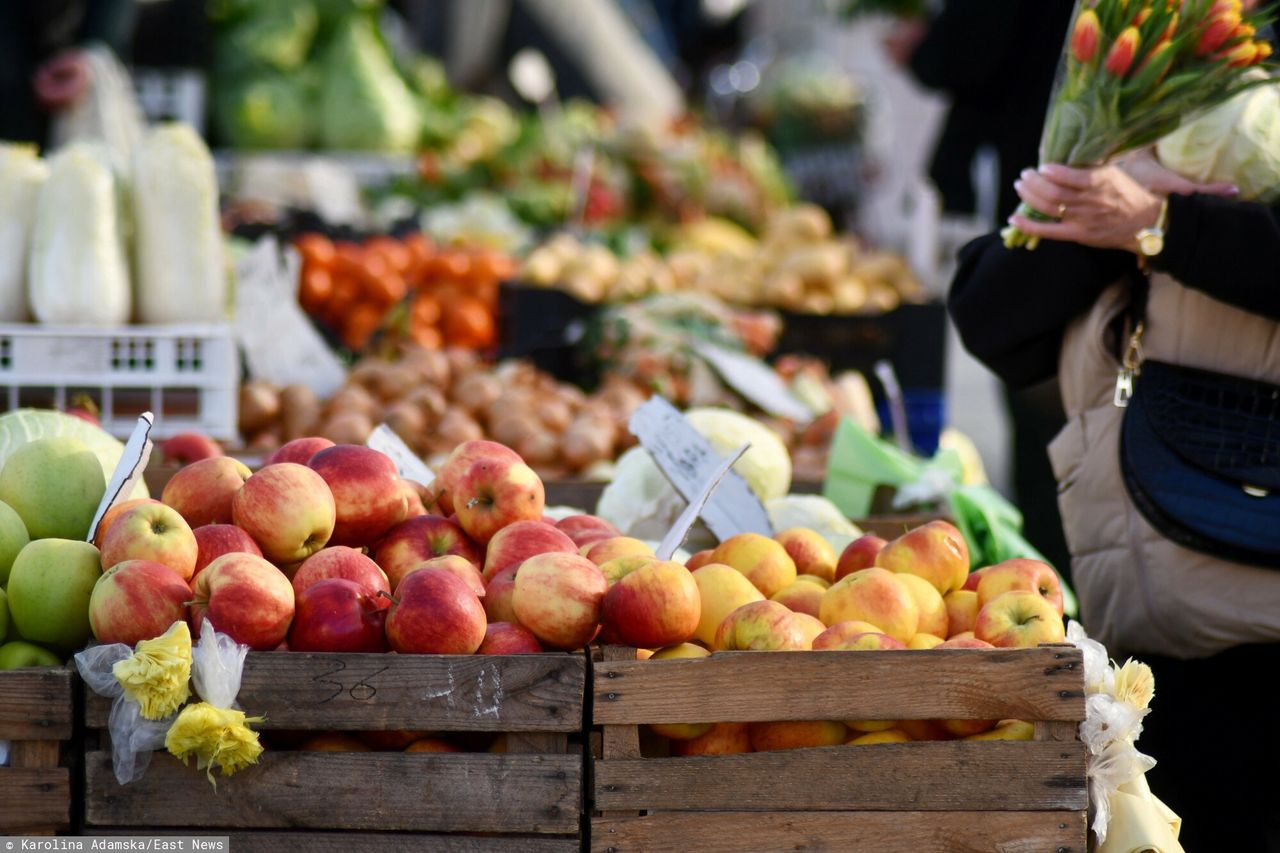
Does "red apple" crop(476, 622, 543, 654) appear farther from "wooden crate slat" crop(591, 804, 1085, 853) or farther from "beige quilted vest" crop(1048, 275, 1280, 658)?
"beige quilted vest" crop(1048, 275, 1280, 658)

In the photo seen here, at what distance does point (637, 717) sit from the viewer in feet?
5.47

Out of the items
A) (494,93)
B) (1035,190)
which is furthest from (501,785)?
(494,93)

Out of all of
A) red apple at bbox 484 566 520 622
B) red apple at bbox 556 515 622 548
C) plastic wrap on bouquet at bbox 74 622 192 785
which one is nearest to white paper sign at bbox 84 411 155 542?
plastic wrap on bouquet at bbox 74 622 192 785

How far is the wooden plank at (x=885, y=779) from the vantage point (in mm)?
1671

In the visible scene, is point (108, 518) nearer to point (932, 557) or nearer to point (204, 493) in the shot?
point (204, 493)

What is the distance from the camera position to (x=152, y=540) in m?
1.74

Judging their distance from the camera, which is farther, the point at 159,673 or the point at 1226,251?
the point at 1226,251

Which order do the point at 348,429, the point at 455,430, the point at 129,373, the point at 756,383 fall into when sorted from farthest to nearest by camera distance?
the point at 756,383, the point at 455,430, the point at 348,429, the point at 129,373

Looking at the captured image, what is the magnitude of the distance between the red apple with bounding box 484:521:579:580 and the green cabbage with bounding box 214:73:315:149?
5.64 m

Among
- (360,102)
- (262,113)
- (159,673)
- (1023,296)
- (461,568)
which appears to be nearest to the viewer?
(159,673)

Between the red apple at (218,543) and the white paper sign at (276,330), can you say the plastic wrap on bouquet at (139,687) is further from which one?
the white paper sign at (276,330)

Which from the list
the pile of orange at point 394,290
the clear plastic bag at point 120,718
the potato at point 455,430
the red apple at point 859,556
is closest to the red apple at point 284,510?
the clear plastic bag at point 120,718

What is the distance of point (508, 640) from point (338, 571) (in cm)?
24

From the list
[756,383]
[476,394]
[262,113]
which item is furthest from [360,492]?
[262,113]
